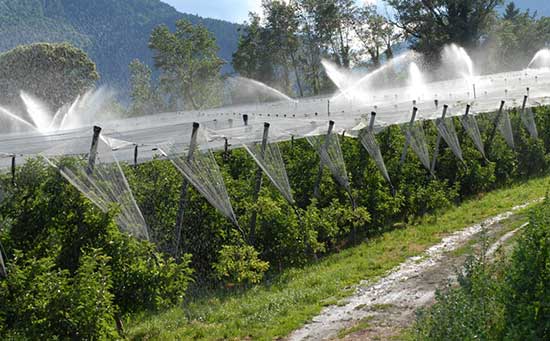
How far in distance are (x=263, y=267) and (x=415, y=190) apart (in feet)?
17.3

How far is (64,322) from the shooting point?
5.29 metres

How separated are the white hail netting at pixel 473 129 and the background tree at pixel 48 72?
2645 cm

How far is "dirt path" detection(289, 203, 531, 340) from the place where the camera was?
6.39m

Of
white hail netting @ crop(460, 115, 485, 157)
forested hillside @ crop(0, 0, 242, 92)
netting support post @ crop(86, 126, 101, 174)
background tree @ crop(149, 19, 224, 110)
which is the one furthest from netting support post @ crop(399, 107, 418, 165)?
forested hillside @ crop(0, 0, 242, 92)

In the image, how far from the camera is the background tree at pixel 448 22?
34844 millimetres

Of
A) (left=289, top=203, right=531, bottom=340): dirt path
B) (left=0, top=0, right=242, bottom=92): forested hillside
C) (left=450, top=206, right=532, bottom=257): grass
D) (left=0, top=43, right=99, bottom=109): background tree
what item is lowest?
(left=289, top=203, right=531, bottom=340): dirt path

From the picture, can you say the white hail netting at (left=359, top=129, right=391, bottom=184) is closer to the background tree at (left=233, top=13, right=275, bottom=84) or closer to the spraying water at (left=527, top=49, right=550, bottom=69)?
the background tree at (left=233, top=13, right=275, bottom=84)

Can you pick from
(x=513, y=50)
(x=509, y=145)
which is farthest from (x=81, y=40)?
(x=509, y=145)

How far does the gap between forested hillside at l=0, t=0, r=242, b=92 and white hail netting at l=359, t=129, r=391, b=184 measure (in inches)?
4296

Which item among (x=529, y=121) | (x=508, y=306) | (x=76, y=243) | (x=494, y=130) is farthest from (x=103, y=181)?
(x=529, y=121)

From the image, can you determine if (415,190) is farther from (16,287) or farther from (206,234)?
(16,287)

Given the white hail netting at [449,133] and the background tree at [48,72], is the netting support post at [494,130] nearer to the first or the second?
the white hail netting at [449,133]

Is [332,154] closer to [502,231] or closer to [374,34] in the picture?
[502,231]

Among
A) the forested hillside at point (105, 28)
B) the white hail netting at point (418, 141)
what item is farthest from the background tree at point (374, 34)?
the forested hillside at point (105, 28)
